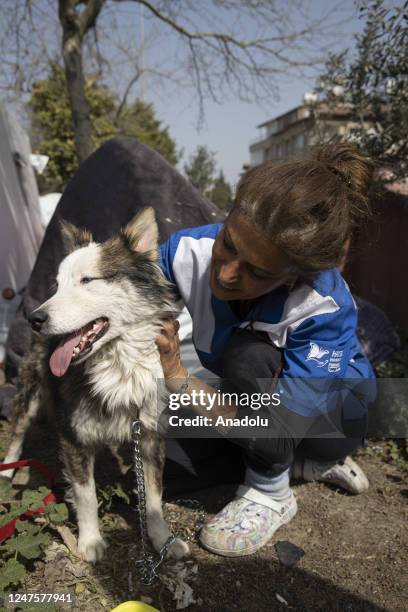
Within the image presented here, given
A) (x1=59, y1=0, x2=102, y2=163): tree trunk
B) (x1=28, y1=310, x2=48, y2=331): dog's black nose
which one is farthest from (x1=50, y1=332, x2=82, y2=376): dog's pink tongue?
(x1=59, y1=0, x2=102, y2=163): tree trunk

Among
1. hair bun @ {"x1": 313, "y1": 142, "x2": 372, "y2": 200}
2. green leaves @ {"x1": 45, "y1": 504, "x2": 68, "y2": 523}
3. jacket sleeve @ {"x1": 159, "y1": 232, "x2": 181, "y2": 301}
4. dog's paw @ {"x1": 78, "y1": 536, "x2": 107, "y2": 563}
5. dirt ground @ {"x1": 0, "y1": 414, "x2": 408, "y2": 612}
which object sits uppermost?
hair bun @ {"x1": 313, "y1": 142, "x2": 372, "y2": 200}

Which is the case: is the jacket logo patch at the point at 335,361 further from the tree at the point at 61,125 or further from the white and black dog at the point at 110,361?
the tree at the point at 61,125

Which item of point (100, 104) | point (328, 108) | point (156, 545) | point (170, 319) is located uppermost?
point (100, 104)

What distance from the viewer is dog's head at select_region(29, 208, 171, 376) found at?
1.82 m

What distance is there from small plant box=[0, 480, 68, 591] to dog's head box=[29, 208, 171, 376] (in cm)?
64

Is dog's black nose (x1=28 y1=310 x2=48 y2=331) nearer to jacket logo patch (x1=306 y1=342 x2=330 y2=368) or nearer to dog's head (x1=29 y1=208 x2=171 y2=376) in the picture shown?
dog's head (x1=29 y1=208 x2=171 y2=376)

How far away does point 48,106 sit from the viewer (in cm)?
1474

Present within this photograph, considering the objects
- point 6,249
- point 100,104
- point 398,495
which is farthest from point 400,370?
point 100,104

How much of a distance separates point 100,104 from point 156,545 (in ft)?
49.8

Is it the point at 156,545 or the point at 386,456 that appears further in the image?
the point at 386,456

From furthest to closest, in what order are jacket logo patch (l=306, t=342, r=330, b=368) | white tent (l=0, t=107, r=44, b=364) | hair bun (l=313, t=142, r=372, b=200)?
white tent (l=0, t=107, r=44, b=364) < jacket logo patch (l=306, t=342, r=330, b=368) < hair bun (l=313, t=142, r=372, b=200)

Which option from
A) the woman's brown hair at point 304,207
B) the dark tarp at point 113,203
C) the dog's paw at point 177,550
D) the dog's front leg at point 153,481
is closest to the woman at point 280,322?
the woman's brown hair at point 304,207

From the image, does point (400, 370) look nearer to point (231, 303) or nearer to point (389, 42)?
point (231, 303)

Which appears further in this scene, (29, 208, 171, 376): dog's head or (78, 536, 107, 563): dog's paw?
(78, 536, 107, 563): dog's paw
